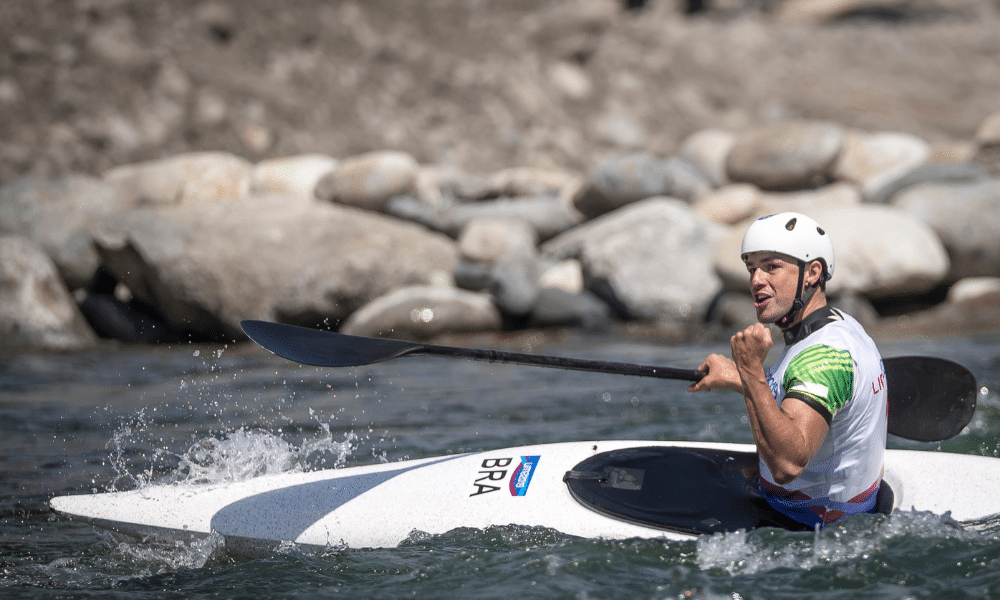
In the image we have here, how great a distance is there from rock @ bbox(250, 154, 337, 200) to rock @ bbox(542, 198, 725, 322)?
143 inches

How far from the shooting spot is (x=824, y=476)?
297cm

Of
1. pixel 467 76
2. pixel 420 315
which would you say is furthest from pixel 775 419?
pixel 467 76

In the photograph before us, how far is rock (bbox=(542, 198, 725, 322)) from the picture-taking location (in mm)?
9594

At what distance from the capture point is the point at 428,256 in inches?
392

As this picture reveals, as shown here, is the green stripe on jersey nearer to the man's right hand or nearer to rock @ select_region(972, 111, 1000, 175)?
the man's right hand

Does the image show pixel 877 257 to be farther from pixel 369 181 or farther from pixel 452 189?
pixel 369 181

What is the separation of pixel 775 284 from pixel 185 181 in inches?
359

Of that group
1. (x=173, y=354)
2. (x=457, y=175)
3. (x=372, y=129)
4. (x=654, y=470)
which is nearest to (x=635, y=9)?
(x=372, y=129)

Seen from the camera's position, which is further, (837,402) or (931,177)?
(931,177)

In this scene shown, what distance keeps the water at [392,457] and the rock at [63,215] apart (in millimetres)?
1434

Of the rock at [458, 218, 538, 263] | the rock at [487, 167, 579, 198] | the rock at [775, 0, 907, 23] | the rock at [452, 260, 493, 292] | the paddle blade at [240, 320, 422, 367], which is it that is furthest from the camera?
the rock at [775, 0, 907, 23]

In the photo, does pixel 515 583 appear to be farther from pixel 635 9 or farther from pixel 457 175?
pixel 635 9

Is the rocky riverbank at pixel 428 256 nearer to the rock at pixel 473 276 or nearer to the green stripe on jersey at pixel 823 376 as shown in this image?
the rock at pixel 473 276

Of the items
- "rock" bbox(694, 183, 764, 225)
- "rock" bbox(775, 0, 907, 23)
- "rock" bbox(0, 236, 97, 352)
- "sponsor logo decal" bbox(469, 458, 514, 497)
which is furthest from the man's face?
"rock" bbox(775, 0, 907, 23)
